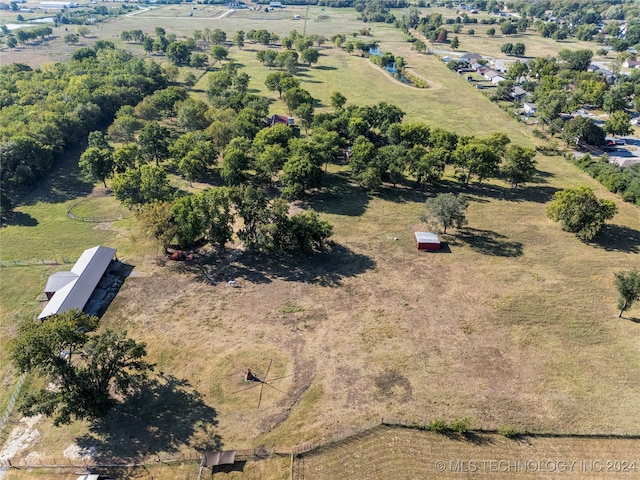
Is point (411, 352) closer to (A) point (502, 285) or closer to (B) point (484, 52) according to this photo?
(A) point (502, 285)

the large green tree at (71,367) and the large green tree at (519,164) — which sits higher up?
the large green tree at (519,164)

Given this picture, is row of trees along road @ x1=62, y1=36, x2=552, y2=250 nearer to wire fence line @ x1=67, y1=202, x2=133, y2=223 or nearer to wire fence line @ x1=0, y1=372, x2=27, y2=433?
wire fence line @ x1=67, y1=202, x2=133, y2=223

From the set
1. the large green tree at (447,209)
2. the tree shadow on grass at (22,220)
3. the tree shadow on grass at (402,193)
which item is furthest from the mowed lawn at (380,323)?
the large green tree at (447,209)

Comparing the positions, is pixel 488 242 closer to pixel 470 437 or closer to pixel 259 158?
pixel 470 437

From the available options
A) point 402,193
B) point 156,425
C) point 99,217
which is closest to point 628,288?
point 402,193

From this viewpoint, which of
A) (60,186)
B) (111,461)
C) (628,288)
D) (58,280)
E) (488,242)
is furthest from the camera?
(60,186)

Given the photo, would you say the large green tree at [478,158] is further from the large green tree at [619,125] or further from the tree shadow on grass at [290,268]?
the large green tree at [619,125]

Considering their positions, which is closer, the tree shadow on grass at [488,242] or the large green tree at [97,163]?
the tree shadow on grass at [488,242]
